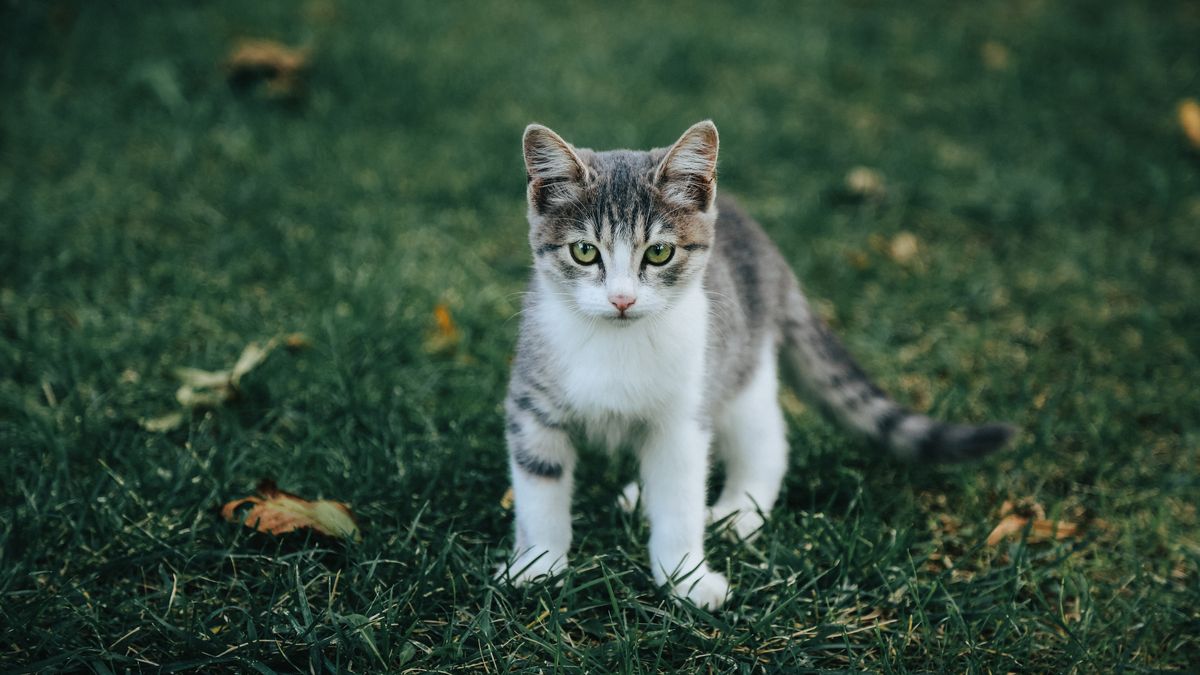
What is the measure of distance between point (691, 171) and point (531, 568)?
1.14 meters

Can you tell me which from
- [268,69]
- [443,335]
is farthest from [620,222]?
[268,69]

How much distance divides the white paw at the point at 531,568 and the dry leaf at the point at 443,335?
1.25 metres

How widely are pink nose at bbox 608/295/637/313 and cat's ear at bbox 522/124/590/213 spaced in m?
0.31

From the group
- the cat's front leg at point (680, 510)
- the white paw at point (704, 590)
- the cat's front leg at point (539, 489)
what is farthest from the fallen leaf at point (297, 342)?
the white paw at point (704, 590)

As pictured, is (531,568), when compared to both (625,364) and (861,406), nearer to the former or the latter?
(625,364)

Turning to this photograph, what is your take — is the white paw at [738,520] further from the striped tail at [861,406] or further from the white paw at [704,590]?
the striped tail at [861,406]

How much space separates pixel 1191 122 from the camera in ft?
16.1

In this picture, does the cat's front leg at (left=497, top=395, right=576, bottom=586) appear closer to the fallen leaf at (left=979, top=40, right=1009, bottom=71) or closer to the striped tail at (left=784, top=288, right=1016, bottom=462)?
the striped tail at (left=784, top=288, right=1016, bottom=462)

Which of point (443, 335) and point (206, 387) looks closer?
point (206, 387)

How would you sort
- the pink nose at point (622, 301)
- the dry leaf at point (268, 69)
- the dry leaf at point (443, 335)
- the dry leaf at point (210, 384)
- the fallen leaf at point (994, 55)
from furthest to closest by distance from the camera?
the fallen leaf at point (994, 55), the dry leaf at point (268, 69), the dry leaf at point (443, 335), the dry leaf at point (210, 384), the pink nose at point (622, 301)

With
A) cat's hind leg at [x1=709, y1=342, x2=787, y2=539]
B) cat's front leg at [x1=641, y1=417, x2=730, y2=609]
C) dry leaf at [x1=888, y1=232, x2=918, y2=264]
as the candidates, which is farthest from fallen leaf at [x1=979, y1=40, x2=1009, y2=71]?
cat's front leg at [x1=641, y1=417, x2=730, y2=609]

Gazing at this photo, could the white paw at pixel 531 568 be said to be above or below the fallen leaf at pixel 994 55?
below

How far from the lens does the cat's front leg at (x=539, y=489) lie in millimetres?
2334

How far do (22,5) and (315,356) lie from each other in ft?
12.3
